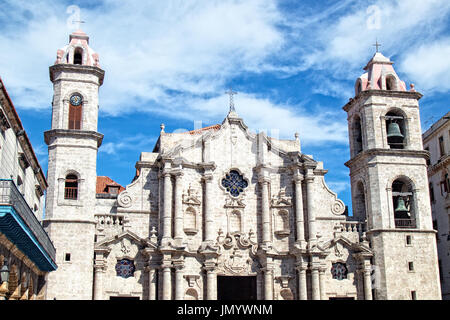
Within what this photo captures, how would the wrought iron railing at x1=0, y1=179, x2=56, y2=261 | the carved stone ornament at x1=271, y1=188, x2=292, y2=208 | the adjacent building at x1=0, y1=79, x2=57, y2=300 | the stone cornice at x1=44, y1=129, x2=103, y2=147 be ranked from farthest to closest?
the carved stone ornament at x1=271, y1=188, x2=292, y2=208 < the stone cornice at x1=44, y1=129, x2=103, y2=147 < the adjacent building at x1=0, y1=79, x2=57, y2=300 < the wrought iron railing at x1=0, y1=179, x2=56, y2=261

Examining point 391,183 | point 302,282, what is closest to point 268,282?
point 302,282

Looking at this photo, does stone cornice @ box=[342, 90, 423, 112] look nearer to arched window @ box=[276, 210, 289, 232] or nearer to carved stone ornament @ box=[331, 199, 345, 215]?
carved stone ornament @ box=[331, 199, 345, 215]

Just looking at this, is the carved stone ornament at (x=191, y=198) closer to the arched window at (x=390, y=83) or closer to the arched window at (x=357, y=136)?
the arched window at (x=357, y=136)

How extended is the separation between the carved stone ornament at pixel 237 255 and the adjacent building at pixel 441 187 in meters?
12.0

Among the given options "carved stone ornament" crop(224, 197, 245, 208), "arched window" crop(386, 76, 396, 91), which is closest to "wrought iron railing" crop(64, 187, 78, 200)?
"carved stone ornament" crop(224, 197, 245, 208)

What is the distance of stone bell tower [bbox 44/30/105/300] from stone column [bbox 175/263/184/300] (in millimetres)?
4026

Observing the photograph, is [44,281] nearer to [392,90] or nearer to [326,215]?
[326,215]

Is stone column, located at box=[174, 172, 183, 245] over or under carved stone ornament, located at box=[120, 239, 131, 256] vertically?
over

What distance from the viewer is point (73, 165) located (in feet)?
98.1

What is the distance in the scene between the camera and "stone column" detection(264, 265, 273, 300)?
30.6m

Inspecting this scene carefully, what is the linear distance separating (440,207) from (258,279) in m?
13.7

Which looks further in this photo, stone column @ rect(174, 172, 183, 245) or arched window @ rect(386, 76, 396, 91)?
arched window @ rect(386, 76, 396, 91)

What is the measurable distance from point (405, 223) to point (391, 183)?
7.45 feet
